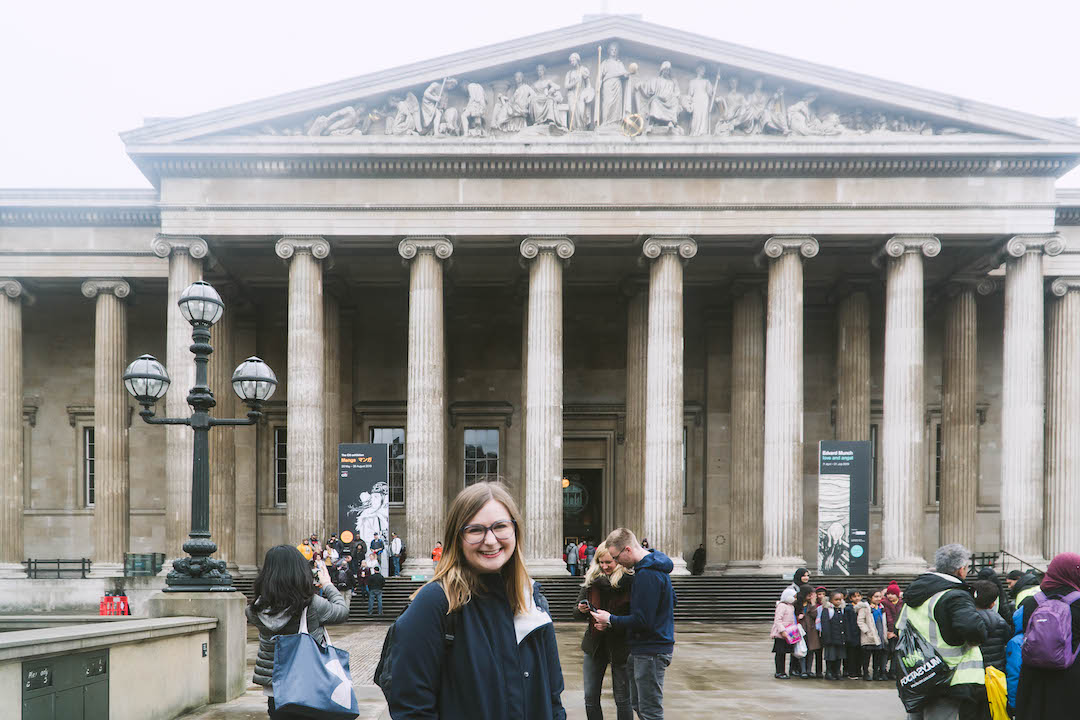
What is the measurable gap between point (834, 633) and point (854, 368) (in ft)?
63.4

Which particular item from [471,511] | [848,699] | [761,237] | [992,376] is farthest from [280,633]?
[992,376]

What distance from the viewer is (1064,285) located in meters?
34.2

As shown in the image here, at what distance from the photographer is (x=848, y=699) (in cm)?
1545

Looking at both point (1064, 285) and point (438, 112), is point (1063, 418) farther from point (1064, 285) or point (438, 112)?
point (438, 112)

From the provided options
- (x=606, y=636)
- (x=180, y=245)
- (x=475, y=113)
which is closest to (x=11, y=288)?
(x=180, y=245)

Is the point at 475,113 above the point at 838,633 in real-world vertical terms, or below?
above

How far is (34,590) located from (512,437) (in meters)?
16.7

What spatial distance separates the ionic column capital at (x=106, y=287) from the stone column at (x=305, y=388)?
6584 millimetres

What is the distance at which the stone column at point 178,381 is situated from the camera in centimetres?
3094

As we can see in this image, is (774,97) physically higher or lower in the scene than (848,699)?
higher

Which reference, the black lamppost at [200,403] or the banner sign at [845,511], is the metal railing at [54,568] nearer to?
the black lamppost at [200,403]

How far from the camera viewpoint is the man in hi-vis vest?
24.4 feet

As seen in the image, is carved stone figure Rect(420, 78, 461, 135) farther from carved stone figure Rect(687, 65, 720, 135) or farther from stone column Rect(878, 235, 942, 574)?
stone column Rect(878, 235, 942, 574)

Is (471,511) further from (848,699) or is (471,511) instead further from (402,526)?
(402,526)
